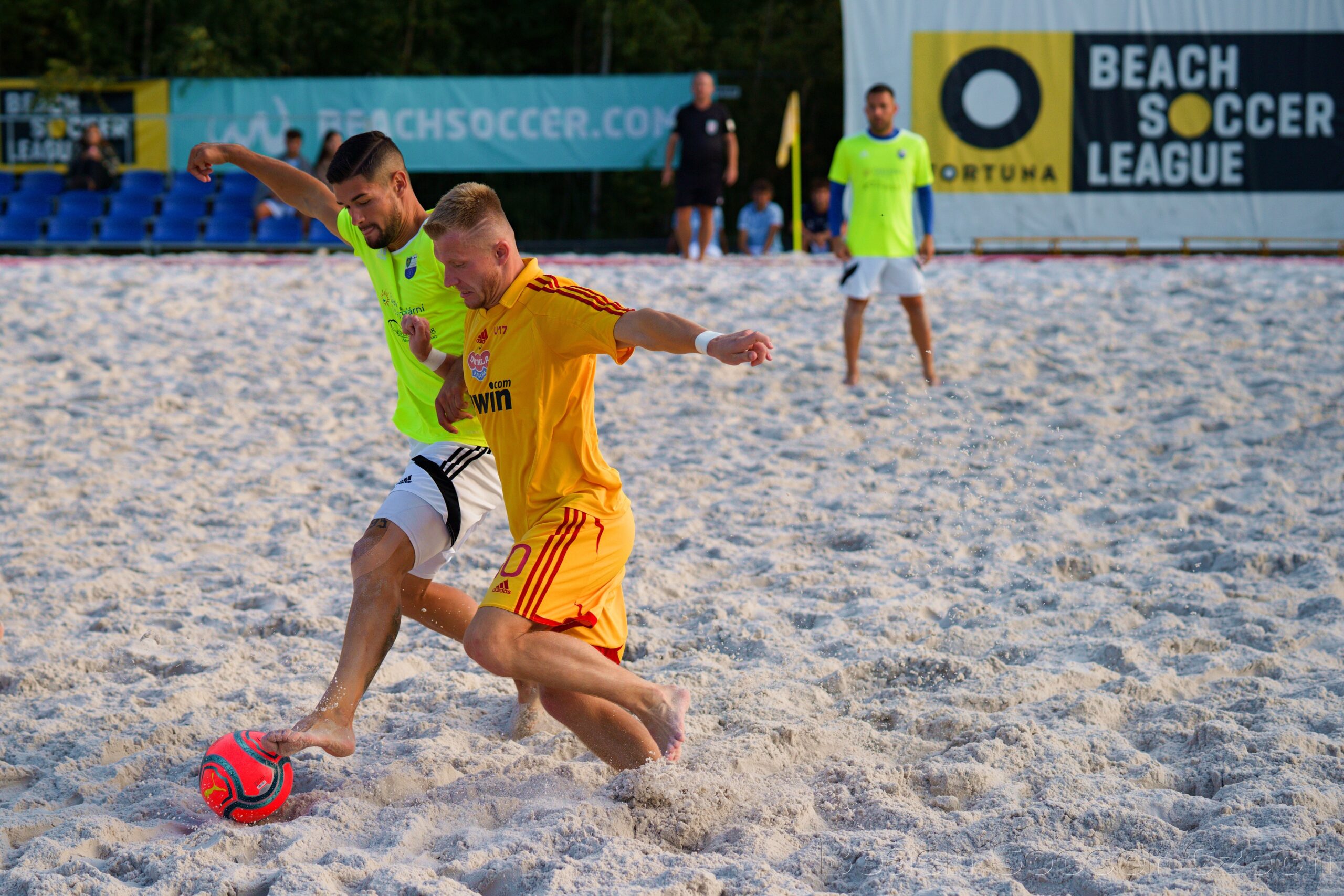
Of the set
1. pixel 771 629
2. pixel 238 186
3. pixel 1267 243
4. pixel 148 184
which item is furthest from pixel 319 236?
pixel 771 629

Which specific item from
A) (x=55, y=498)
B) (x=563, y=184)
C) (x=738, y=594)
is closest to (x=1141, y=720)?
(x=738, y=594)

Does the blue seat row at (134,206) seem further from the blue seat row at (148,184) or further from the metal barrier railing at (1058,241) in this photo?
the metal barrier railing at (1058,241)

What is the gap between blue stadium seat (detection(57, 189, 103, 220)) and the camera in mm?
15023

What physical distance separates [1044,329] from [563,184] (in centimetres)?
1313

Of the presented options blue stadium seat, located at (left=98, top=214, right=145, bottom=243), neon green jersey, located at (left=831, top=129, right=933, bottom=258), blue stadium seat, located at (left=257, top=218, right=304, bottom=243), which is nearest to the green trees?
blue stadium seat, located at (left=257, top=218, right=304, bottom=243)

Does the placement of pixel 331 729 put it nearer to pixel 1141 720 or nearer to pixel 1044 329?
pixel 1141 720

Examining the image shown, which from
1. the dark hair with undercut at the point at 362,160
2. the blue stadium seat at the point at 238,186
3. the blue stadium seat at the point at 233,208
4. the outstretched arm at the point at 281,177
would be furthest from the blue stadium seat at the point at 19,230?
the dark hair with undercut at the point at 362,160

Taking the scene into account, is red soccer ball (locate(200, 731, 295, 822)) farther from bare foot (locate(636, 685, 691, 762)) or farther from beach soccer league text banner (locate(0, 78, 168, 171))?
beach soccer league text banner (locate(0, 78, 168, 171))

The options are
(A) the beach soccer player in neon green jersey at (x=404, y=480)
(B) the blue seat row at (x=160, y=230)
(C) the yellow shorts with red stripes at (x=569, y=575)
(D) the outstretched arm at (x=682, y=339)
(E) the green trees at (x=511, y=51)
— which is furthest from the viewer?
(E) the green trees at (x=511, y=51)

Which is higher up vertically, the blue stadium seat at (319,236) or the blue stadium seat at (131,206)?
the blue stadium seat at (131,206)

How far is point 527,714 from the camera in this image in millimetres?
3486

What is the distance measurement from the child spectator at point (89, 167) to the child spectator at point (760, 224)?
25.8ft

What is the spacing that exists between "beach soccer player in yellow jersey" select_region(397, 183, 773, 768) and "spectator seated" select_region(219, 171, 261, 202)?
1340 cm

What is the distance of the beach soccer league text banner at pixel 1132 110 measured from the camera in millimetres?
14234
